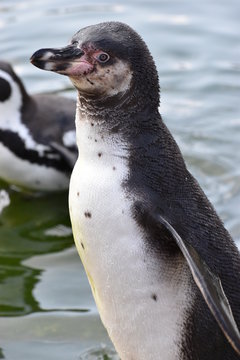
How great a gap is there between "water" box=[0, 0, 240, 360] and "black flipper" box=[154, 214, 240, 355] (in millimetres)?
1155

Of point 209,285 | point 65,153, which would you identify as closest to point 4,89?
point 65,153

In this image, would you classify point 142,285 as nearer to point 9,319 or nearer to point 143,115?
point 143,115

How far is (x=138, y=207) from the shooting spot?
3727mm

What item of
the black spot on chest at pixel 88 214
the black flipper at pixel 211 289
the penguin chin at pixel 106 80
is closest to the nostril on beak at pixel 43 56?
the penguin chin at pixel 106 80

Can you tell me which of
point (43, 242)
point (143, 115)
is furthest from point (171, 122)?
point (143, 115)

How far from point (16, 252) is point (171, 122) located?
186 cm

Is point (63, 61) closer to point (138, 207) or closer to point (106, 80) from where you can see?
point (106, 80)

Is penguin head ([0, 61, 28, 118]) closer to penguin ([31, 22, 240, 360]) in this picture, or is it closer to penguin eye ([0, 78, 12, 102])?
penguin eye ([0, 78, 12, 102])

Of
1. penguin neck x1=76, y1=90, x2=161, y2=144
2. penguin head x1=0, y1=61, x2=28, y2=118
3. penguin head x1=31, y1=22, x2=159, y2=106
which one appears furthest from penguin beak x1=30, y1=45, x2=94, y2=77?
penguin head x1=0, y1=61, x2=28, y2=118

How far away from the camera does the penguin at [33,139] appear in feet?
20.4

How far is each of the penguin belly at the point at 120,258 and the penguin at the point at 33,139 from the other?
2.30 meters

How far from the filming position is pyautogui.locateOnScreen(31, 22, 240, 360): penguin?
3738 millimetres

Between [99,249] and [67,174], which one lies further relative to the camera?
[67,174]

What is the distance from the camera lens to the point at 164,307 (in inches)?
152
